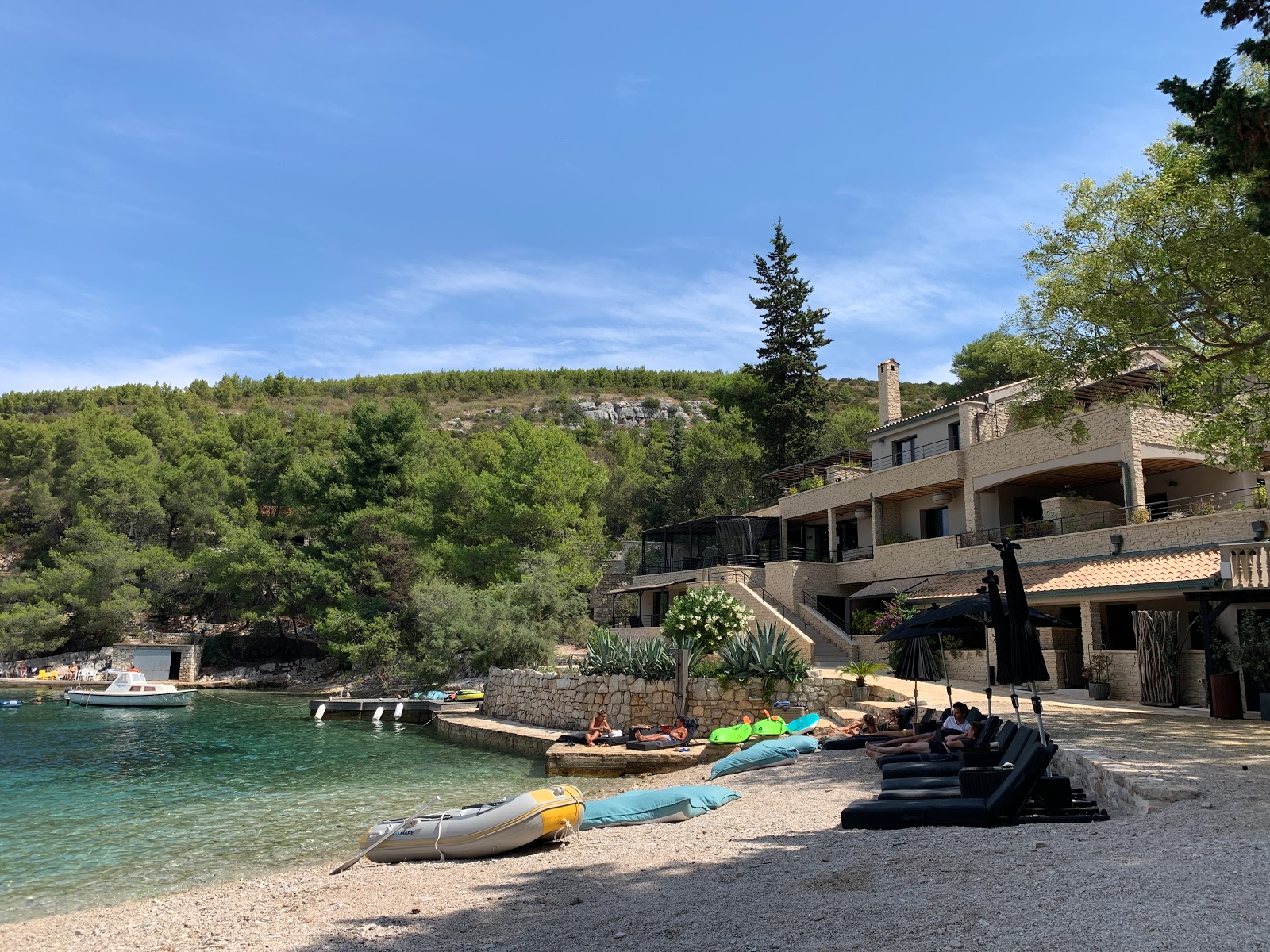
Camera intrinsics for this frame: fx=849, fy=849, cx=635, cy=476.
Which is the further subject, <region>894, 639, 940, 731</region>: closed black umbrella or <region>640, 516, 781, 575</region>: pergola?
<region>640, 516, 781, 575</region>: pergola

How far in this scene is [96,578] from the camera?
50750 millimetres

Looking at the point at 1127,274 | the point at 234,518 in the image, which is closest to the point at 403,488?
the point at 234,518

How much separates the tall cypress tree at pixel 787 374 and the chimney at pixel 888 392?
29.1 feet

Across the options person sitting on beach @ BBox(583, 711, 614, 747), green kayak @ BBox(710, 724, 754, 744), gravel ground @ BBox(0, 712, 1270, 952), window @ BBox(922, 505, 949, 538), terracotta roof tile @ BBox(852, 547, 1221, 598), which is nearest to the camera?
gravel ground @ BBox(0, 712, 1270, 952)

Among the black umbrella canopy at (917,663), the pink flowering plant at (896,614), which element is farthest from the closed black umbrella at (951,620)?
the pink flowering plant at (896,614)

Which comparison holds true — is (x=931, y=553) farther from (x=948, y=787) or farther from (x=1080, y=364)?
(x=948, y=787)

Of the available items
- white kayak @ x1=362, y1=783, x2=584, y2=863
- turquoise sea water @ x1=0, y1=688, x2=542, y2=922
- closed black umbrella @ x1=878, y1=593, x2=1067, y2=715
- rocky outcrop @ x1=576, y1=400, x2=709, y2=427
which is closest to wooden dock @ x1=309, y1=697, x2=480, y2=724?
turquoise sea water @ x1=0, y1=688, x2=542, y2=922

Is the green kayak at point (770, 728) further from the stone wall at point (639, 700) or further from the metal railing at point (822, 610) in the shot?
the metal railing at point (822, 610)

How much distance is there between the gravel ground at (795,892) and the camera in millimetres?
4848

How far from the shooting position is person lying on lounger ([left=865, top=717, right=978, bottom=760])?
12.0 metres

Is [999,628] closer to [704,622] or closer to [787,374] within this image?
[704,622]

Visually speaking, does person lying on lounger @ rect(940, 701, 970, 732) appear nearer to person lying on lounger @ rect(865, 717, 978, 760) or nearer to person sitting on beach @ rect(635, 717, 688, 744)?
person lying on lounger @ rect(865, 717, 978, 760)

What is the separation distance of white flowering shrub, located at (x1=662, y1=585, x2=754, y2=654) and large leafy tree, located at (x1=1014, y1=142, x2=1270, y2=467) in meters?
8.97

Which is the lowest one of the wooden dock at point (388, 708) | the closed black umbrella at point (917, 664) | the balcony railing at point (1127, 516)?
the wooden dock at point (388, 708)
